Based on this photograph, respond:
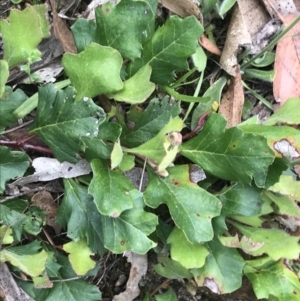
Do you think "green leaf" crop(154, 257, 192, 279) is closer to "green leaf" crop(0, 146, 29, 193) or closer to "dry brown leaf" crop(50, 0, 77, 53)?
"green leaf" crop(0, 146, 29, 193)

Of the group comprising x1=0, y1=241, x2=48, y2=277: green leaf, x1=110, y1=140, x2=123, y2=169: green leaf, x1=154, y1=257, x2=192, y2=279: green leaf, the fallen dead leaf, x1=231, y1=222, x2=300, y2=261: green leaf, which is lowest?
the fallen dead leaf

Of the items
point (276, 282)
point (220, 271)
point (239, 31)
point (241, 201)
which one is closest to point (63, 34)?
point (239, 31)

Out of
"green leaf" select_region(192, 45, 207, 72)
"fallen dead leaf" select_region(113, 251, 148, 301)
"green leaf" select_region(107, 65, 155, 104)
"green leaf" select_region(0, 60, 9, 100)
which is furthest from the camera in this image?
"fallen dead leaf" select_region(113, 251, 148, 301)

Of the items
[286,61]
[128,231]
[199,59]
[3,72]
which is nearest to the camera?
[3,72]

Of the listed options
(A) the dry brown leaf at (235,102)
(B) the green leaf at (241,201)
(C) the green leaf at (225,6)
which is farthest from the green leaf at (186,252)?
(C) the green leaf at (225,6)

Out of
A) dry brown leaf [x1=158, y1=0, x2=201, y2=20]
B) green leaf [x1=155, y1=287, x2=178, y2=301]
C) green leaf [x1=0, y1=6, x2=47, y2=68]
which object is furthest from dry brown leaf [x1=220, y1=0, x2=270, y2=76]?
green leaf [x1=155, y1=287, x2=178, y2=301]

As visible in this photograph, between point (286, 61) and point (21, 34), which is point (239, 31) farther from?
point (21, 34)
